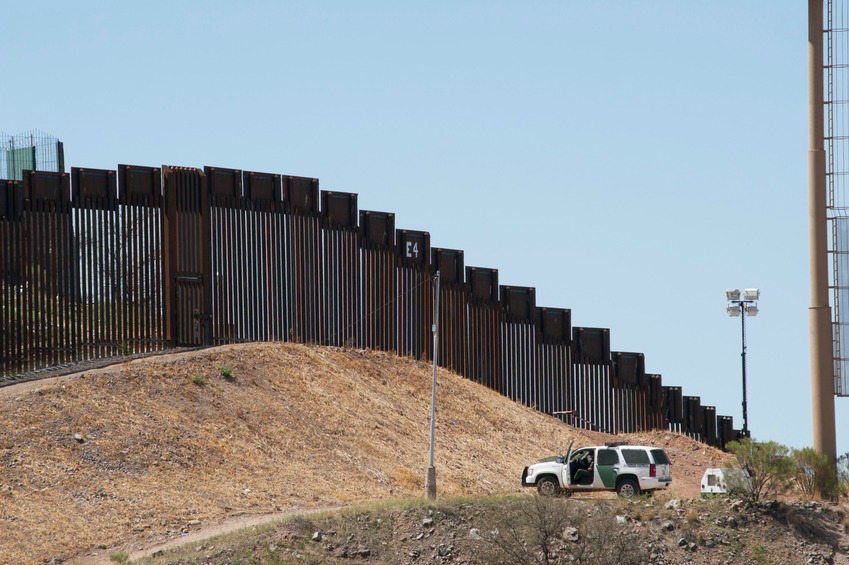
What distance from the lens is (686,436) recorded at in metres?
57.0

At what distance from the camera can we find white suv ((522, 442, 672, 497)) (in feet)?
129

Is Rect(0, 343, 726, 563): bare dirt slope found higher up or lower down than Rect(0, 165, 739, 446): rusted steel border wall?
lower down

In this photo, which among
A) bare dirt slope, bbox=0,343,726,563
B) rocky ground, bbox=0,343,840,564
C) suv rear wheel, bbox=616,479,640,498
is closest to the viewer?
rocky ground, bbox=0,343,840,564

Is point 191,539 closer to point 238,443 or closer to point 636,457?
point 238,443

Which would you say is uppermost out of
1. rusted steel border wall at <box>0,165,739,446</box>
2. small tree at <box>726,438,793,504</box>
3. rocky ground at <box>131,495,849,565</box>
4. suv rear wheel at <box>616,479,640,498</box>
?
rusted steel border wall at <box>0,165,739,446</box>

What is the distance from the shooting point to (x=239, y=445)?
1705 inches

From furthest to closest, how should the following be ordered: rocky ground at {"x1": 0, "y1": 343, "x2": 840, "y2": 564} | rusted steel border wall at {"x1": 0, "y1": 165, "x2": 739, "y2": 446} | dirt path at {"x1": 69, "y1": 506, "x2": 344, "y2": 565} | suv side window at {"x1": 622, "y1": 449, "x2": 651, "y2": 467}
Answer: rusted steel border wall at {"x1": 0, "y1": 165, "x2": 739, "y2": 446}, suv side window at {"x1": 622, "y1": 449, "x2": 651, "y2": 467}, rocky ground at {"x1": 0, "y1": 343, "x2": 840, "y2": 564}, dirt path at {"x1": 69, "y1": 506, "x2": 344, "y2": 565}

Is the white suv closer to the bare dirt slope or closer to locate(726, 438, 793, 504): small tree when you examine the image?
locate(726, 438, 793, 504): small tree

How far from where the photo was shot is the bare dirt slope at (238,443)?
37.4m

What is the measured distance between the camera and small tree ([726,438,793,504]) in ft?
123

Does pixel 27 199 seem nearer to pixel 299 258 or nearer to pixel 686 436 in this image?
pixel 299 258

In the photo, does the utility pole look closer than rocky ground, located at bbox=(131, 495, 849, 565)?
No

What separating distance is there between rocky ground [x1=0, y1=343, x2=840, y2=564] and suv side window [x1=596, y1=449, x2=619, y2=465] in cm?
228

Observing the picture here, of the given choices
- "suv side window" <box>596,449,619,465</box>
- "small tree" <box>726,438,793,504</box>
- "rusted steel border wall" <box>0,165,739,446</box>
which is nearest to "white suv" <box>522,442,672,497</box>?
"suv side window" <box>596,449,619,465</box>
